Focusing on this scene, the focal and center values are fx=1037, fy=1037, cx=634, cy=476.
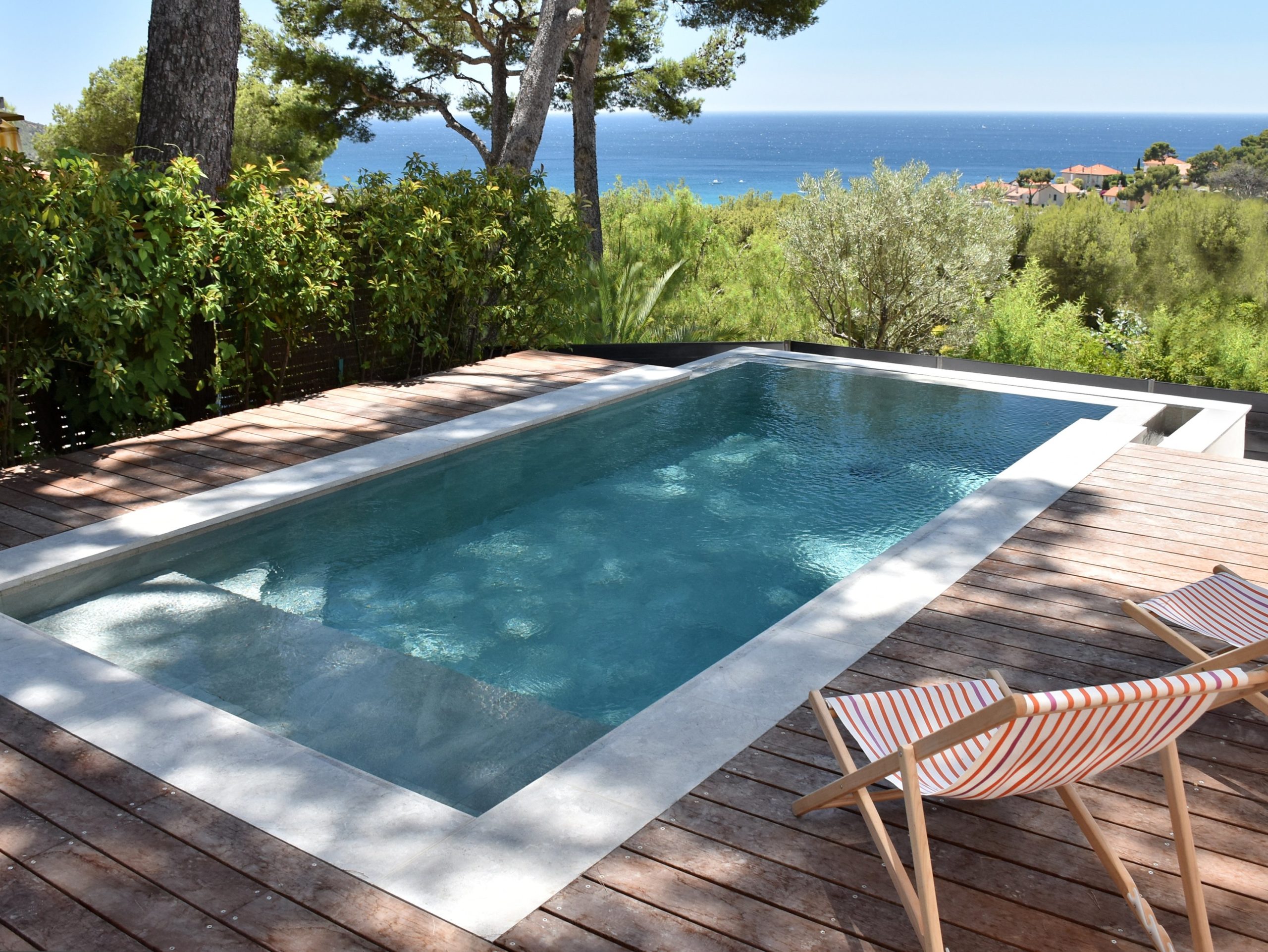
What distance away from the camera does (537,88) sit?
10.8 m

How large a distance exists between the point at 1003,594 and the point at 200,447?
15.2ft

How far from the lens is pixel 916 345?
16.0 meters

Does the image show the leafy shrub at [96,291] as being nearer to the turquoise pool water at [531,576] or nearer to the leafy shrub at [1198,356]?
the turquoise pool water at [531,576]

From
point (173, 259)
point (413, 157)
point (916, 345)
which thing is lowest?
point (916, 345)

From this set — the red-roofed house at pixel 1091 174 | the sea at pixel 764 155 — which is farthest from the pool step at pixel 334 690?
the red-roofed house at pixel 1091 174

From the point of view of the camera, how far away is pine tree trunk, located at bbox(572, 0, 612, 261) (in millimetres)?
14367

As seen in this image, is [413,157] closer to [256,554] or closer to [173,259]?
[173,259]

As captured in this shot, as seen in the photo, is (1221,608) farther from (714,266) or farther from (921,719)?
(714,266)

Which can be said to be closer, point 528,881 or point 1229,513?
point 528,881

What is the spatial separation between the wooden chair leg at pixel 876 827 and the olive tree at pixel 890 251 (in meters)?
13.5

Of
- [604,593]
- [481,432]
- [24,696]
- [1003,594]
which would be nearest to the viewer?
[24,696]

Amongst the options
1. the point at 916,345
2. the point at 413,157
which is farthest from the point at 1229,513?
the point at 916,345

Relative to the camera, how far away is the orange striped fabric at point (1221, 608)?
3016 mm

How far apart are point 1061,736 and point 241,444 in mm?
5396
